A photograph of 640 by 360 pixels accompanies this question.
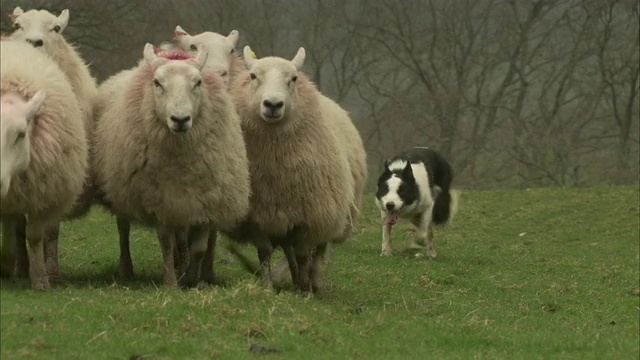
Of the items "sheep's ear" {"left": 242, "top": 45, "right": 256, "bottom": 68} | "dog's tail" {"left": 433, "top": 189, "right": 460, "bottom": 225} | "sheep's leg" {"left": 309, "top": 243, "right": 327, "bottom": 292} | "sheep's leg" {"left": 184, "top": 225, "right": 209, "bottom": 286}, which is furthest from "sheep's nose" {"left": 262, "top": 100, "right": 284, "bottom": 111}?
"dog's tail" {"left": 433, "top": 189, "right": 460, "bottom": 225}

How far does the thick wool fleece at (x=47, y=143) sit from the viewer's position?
26.3 ft

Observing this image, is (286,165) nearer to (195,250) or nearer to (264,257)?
(264,257)

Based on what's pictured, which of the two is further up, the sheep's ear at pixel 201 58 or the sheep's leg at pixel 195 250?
the sheep's ear at pixel 201 58

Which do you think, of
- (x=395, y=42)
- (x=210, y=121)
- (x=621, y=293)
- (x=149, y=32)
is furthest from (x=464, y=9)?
(x=210, y=121)

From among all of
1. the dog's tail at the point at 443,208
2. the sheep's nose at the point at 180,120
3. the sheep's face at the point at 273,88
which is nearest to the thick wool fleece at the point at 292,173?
the sheep's face at the point at 273,88

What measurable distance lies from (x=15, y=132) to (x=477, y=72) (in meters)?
44.8

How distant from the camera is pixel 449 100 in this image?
4825 centimetres

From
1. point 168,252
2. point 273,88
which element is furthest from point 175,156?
point 273,88

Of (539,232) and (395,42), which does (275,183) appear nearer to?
(539,232)

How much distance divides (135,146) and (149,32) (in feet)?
95.9

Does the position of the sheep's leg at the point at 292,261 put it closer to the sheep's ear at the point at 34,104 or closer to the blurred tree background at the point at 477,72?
the sheep's ear at the point at 34,104

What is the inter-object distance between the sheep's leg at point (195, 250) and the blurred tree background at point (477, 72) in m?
31.5

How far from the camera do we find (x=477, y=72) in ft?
167

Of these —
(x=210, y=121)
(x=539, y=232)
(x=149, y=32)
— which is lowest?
(x=539, y=232)
